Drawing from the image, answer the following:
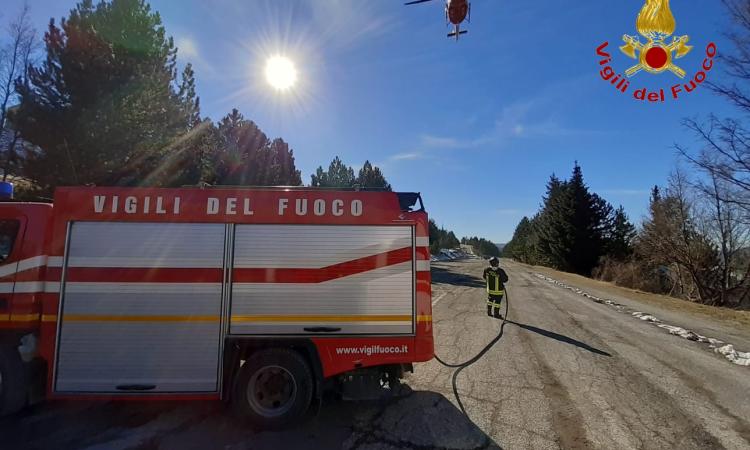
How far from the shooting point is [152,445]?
163 inches

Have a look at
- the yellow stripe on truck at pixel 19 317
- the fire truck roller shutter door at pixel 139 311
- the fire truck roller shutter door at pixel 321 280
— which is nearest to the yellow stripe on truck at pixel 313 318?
the fire truck roller shutter door at pixel 321 280

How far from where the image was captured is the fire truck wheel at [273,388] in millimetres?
4574

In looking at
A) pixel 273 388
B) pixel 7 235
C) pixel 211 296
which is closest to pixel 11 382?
pixel 7 235

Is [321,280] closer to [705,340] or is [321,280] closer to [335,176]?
[705,340]

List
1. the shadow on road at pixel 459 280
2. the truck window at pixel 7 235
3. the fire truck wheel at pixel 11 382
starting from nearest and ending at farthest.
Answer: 1. the fire truck wheel at pixel 11 382
2. the truck window at pixel 7 235
3. the shadow on road at pixel 459 280

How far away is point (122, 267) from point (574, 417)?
602 cm

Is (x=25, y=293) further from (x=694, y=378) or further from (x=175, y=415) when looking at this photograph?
(x=694, y=378)

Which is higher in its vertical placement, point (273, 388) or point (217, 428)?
point (273, 388)

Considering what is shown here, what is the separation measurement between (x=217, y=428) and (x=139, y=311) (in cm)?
169

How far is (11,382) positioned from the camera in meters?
4.48

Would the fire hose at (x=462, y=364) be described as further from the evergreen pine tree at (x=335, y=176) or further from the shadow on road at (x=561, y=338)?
the evergreen pine tree at (x=335, y=176)

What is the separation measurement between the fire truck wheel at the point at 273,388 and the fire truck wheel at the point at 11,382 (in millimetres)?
2499

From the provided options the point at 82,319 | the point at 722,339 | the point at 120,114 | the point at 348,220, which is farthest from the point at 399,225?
the point at 120,114

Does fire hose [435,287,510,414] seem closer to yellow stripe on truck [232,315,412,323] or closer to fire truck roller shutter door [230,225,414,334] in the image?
fire truck roller shutter door [230,225,414,334]
